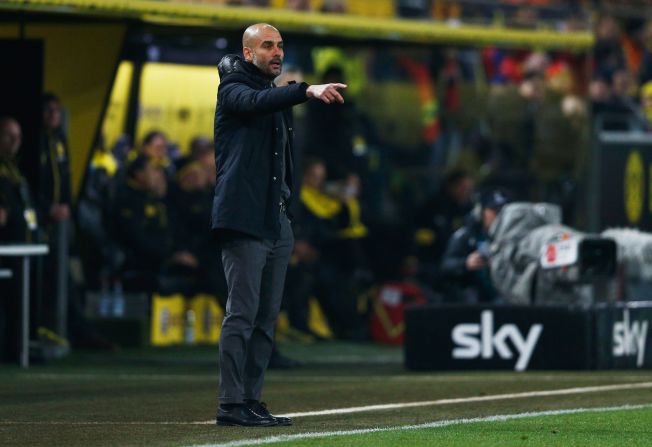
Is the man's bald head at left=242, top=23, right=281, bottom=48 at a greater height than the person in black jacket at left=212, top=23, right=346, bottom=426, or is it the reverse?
the man's bald head at left=242, top=23, right=281, bottom=48

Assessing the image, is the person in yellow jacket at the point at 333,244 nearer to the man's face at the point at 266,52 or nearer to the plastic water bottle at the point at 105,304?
the plastic water bottle at the point at 105,304

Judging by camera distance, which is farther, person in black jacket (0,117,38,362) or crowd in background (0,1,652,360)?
crowd in background (0,1,652,360)

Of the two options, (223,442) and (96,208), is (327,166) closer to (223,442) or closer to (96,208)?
(96,208)

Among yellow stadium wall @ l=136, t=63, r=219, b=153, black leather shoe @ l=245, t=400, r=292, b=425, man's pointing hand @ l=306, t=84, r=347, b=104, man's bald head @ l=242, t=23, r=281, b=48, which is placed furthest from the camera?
yellow stadium wall @ l=136, t=63, r=219, b=153

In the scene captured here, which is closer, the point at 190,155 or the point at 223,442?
the point at 223,442

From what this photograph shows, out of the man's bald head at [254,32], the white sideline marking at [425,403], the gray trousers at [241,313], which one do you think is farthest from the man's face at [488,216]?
the man's bald head at [254,32]

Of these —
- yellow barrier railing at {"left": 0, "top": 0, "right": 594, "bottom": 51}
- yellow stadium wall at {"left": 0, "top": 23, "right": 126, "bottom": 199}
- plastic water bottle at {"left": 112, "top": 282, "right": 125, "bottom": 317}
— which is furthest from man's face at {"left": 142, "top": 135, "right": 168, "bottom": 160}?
yellow barrier railing at {"left": 0, "top": 0, "right": 594, "bottom": 51}

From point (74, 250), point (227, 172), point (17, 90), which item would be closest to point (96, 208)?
point (74, 250)

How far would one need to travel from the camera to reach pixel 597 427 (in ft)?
28.7

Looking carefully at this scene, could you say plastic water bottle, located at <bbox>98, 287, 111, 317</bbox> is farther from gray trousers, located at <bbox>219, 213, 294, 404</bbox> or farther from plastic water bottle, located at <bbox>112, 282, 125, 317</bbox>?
gray trousers, located at <bbox>219, 213, 294, 404</bbox>

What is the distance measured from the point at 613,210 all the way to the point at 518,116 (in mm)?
2393

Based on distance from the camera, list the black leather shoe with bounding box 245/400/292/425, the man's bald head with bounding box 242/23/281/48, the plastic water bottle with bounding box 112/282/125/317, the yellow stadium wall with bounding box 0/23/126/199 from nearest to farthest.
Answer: the man's bald head with bounding box 242/23/281/48 < the black leather shoe with bounding box 245/400/292/425 < the yellow stadium wall with bounding box 0/23/126/199 < the plastic water bottle with bounding box 112/282/125/317

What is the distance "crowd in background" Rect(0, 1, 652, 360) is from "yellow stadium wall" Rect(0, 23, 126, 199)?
13.7 inches

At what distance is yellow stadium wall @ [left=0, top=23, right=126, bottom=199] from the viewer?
1554 centimetres
